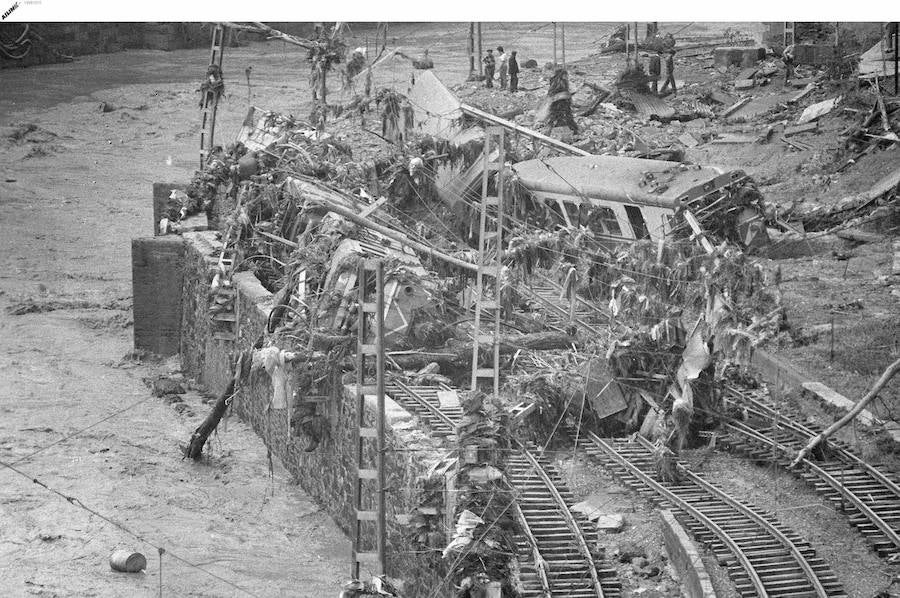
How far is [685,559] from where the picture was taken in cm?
1527

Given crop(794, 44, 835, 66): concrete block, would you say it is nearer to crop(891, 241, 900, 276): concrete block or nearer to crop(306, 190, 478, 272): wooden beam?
crop(891, 241, 900, 276): concrete block

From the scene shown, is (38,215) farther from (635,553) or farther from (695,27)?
(635,553)

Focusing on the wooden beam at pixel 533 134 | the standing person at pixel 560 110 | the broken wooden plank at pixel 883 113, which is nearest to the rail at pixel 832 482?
the wooden beam at pixel 533 134

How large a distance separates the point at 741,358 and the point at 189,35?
Result: 22219 mm

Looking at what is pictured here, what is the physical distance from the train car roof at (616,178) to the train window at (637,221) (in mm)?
154

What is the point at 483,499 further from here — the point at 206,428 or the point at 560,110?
the point at 560,110

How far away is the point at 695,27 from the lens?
39094 millimetres

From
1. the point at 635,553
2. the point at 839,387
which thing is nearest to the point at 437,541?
the point at 635,553

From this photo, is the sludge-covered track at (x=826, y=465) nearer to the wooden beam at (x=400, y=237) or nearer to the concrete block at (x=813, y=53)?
the wooden beam at (x=400, y=237)

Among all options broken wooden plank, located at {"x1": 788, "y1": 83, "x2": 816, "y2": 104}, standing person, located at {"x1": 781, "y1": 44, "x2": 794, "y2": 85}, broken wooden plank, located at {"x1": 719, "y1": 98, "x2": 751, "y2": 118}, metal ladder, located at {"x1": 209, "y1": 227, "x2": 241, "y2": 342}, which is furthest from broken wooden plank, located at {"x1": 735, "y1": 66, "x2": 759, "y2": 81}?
metal ladder, located at {"x1": 209, "y1": 227, "x2": 241, "y2": 342}

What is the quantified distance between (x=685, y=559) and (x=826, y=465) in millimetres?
3374

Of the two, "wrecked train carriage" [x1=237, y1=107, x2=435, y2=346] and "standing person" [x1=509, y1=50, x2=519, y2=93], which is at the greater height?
"standing person" [x1=509, y1=50, x2=519, y2=93]

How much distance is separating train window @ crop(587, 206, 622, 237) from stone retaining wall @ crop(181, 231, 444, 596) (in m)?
5.56

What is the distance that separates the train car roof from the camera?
24.2m
